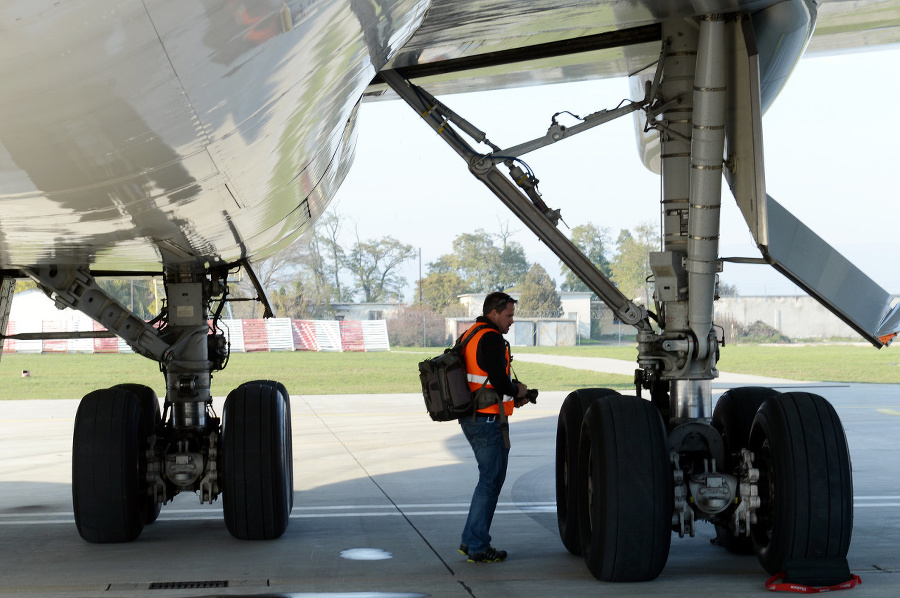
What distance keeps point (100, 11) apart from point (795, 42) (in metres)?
4.46

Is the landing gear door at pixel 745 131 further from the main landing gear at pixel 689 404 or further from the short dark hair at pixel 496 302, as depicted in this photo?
the short dark hair at pixel 496 302

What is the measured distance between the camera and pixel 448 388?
5.36 m

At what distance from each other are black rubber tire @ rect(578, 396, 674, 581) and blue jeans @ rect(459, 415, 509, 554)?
63 centimetres

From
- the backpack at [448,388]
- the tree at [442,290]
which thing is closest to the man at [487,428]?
the backpack at [448,388]

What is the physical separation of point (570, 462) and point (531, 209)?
1498mm

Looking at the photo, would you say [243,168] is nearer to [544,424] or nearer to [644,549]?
[644,549]

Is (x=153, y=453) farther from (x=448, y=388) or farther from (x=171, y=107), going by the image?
(x=171, y=107)

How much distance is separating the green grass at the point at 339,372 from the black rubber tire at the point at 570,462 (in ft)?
52.3

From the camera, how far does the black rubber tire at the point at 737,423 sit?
567cm

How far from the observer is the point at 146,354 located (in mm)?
6863

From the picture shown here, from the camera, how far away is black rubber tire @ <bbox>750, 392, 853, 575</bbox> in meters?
4.71

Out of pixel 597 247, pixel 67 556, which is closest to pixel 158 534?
pixel 67 556

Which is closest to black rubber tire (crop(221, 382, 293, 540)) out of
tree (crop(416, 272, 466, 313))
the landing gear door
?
the landing gear door

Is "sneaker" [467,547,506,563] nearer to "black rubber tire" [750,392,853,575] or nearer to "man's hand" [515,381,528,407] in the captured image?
"man's hand" [515,381,528,407]
